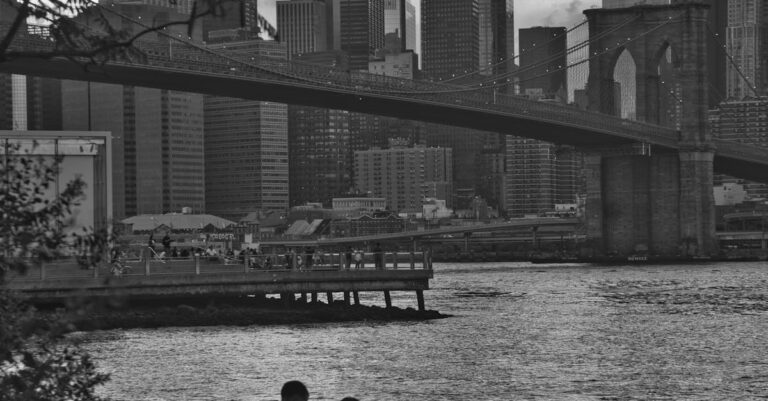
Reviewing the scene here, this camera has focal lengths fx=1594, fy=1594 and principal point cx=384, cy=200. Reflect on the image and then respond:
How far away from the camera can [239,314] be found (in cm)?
4009

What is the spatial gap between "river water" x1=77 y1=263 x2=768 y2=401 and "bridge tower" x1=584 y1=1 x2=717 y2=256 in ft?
206

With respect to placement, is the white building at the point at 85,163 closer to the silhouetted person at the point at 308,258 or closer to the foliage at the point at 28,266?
the silhouetted person at the point at 308,258

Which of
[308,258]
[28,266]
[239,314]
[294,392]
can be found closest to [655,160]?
[308,258]

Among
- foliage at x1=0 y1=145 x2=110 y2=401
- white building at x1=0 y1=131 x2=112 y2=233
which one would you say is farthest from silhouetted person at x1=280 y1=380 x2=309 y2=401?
white building at x1=0 y1=131 x2=112 y2=233

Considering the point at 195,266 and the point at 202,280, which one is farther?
Answer: the point at 195,266

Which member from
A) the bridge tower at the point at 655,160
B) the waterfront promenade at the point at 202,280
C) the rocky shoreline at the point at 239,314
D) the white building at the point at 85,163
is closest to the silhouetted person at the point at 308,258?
the waterfront promenade at the point at 202,280

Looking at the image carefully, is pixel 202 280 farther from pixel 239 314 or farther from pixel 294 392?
pixel 294 392

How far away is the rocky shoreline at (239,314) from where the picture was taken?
38.4 metres

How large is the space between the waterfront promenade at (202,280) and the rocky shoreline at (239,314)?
467mm

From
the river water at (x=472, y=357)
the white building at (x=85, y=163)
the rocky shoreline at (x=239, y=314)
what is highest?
the white building at (x=85, y=163)

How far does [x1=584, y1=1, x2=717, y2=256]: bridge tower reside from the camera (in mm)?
116062

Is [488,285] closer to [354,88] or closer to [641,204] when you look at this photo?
[354,88]

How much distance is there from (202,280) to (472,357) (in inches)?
310

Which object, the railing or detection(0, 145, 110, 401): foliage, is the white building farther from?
detection(0, 145, 110, 401): foliage
